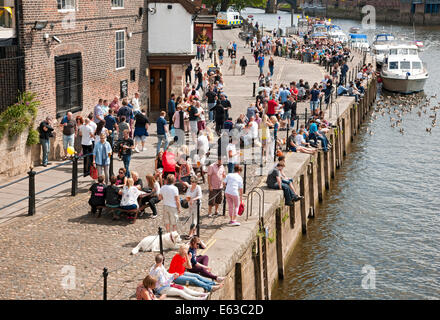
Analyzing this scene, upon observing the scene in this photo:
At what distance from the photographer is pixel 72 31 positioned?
75.8 feet

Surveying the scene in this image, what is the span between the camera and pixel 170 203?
1530 cm

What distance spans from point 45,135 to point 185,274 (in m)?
9.72

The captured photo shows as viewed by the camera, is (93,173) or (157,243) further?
(93,173)

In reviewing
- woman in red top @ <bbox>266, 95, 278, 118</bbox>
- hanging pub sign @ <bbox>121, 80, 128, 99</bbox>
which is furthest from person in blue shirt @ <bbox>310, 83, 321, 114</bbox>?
hanging pub sign @ <bbox>121, 80, 128, 99</bbox>

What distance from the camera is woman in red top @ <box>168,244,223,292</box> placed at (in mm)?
12609

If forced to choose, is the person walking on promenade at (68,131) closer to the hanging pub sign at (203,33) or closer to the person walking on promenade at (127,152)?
the person walking on promenade at (127,152)

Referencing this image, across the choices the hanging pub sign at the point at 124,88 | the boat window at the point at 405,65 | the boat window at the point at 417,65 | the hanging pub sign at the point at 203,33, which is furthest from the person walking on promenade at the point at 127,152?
the boat window at the point at 417,65

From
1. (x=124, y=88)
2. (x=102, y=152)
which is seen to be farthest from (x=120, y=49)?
(x=102, y=152)

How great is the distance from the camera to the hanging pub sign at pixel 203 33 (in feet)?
167

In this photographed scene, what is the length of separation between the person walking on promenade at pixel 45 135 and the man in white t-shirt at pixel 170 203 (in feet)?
22.1

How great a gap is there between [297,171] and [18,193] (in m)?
8.51

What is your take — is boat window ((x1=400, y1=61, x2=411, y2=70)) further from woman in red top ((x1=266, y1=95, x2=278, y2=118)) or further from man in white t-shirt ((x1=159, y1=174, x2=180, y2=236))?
man in white t-shirt ((x1=159, y1=174, x2=180, y2=236))

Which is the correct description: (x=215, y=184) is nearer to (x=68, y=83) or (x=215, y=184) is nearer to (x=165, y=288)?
(x=165, y=288)

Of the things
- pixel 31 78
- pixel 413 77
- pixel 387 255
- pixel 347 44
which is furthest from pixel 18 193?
pixel 347 44
